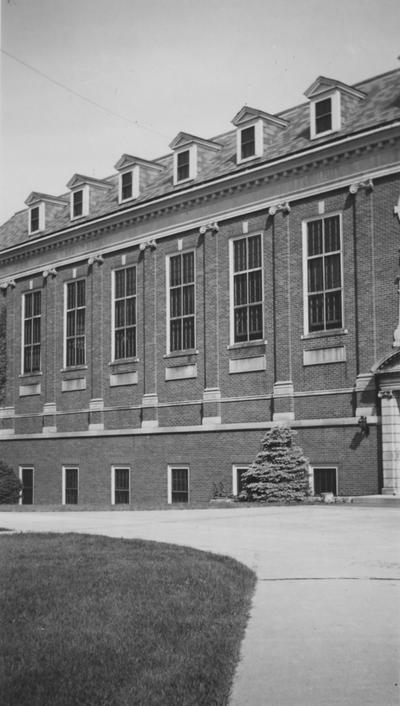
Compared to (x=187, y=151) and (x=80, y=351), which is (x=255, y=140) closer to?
(x=187, y=151)

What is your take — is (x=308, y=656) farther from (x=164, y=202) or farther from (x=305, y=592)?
(x=164, y=202)

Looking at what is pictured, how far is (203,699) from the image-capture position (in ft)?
20.6

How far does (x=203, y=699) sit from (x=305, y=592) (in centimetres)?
381

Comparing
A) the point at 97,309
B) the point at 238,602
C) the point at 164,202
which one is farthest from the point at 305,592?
the point at 97,309

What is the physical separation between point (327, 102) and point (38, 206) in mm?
18302

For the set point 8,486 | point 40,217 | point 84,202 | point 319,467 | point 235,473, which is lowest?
point 8,486

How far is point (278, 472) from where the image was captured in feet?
94.3

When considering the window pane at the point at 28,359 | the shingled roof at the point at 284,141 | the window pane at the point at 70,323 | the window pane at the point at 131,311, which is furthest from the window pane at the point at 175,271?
the window pane at the point at 28,359

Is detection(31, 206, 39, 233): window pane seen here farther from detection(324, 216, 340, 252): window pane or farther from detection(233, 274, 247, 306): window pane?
detection(324, 216, 340, 252): window pane

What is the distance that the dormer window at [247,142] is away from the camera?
109ft

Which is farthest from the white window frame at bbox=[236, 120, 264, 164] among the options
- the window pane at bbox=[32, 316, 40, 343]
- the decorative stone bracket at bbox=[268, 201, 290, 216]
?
the window pane at bbox=[32, 316, 40, 343]

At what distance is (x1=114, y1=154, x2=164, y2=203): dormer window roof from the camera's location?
126 ft

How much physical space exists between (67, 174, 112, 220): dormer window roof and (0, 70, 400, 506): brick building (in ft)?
0.29

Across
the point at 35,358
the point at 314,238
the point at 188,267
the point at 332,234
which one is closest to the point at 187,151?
A: the point at 188,267
